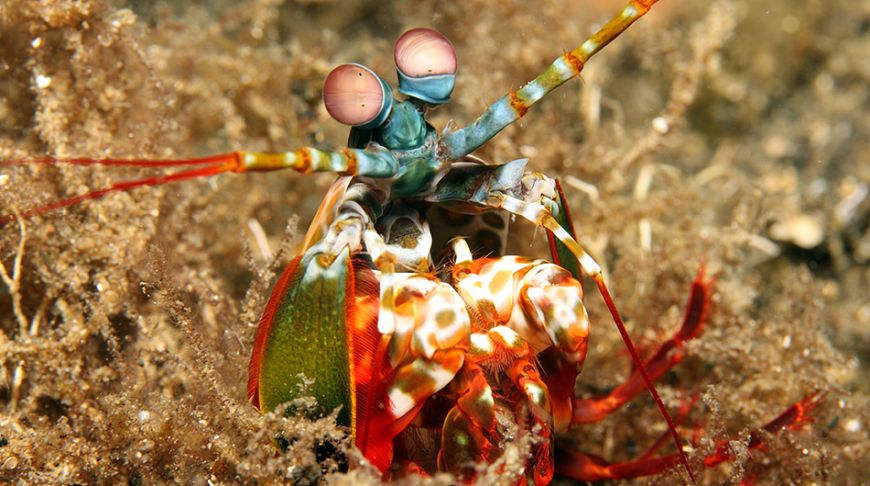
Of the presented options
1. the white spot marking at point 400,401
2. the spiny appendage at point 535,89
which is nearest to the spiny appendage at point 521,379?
the white spot marking at point 400,401

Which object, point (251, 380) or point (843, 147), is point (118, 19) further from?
point (843, 147)

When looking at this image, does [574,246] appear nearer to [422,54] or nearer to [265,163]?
[422,54]

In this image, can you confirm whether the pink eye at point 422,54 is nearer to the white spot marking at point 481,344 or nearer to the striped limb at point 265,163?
the striped limb at point 265,163

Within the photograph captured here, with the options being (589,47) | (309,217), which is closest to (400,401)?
(589,47)

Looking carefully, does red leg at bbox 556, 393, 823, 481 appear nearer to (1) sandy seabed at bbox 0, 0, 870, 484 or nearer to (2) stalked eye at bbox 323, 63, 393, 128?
(1) sandy seabed at bbox 0, 0, 870, 484

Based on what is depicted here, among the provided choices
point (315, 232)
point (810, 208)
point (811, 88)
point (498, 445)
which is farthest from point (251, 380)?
point (811, 88)

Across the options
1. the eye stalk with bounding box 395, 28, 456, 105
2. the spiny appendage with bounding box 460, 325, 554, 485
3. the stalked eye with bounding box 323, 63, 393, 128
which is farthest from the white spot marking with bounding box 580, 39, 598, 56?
the spiny appendage with bounding box 460, 325, 554, 485
